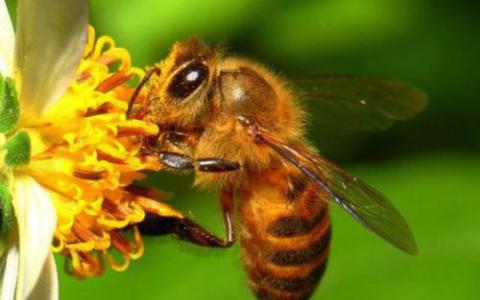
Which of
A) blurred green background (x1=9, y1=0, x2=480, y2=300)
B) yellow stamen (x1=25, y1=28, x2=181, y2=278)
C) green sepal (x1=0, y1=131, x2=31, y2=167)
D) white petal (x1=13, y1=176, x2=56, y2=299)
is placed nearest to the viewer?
white petal (x1=13, y1=176, x2=56, y2=299)

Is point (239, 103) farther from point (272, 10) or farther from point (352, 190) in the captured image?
point (272, 10)

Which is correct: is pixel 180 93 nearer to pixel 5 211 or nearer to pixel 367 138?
pixel 5 211

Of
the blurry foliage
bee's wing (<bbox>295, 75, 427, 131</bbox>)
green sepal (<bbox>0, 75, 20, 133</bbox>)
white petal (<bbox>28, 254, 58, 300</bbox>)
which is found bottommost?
white petal (<bbox>28, 254, 58, 300</bbox>)

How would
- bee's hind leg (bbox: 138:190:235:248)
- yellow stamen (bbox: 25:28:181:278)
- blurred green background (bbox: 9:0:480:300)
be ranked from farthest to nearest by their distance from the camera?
blurred green background (bbox: 9:0:480:300)
bee's hind leg (bbox: 138:190:235:248)
yellow stamen (bbox: 25:28:181:278)

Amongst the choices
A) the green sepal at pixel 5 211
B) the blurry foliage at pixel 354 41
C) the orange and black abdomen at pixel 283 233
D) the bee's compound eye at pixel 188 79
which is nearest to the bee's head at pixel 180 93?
the bee's compound eye at pixel 188 79

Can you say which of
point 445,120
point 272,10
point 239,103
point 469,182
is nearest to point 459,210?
point 469,182

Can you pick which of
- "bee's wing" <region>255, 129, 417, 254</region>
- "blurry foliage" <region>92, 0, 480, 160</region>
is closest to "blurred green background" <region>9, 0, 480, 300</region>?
"blurry foliage" <region>92, 0, 480, 160</region>

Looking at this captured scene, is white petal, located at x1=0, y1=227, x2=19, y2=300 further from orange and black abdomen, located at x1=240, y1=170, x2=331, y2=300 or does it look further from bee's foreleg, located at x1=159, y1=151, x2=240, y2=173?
orange and black abdomen, located at x1=240, y1=170, x2=331, y2=300

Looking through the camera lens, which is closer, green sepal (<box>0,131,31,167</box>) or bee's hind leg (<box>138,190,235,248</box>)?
green sepal (<box>0,131,31,167</box>)
